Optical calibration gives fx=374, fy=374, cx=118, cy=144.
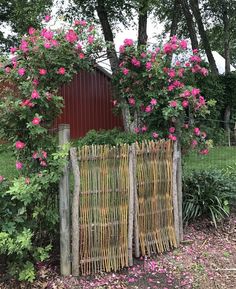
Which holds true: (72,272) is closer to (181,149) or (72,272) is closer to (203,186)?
(181,149)

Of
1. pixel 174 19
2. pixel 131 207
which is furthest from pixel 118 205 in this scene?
pixel 174 19

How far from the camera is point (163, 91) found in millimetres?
4262

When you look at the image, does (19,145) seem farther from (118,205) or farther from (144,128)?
(144,128)

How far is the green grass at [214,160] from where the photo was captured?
7930mm

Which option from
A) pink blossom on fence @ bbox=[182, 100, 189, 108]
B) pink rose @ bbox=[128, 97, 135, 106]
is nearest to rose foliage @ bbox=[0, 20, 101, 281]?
pink rose @ bbox=[128, 97, 135, 106]

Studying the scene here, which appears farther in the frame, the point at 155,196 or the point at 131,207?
the point at 155,196

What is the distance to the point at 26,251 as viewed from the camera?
3396 millimetres

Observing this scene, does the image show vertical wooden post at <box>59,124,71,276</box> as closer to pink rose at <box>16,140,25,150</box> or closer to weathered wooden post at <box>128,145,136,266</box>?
pink rose at <box>16,140,25,150</box>

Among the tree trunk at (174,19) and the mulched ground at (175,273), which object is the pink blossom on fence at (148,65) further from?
the tree trunk at (174,19)

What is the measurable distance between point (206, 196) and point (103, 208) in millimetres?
1948

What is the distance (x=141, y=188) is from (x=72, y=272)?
110 centimetres

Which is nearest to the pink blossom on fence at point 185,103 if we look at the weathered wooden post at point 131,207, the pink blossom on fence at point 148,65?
the pink blossom on fence at point 148,65

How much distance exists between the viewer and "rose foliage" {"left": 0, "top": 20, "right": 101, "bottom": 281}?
10.6ft

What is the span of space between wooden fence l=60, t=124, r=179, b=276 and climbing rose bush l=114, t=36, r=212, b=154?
367mm
